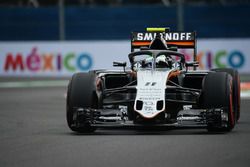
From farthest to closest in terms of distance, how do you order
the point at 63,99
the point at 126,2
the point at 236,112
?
1. the point at 126,2
2. the point at 63,99
3. the point at 236,112

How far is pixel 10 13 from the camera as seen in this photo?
3338cm

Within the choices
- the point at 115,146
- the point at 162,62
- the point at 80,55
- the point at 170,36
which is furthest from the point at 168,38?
the point at 80,55

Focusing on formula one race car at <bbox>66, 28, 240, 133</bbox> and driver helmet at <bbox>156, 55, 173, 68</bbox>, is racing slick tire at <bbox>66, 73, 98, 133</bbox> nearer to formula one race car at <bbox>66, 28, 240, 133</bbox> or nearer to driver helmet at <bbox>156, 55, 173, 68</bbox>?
formula one race car at <bbox>66, 28, 240, 133</bbox>

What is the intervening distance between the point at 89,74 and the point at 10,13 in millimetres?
19507

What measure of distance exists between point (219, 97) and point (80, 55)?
767 inches

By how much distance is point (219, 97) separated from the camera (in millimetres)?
13773

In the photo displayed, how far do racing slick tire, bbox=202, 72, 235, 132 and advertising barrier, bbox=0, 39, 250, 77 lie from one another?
18.5 meters

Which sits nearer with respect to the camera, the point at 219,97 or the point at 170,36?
the point at 219,97

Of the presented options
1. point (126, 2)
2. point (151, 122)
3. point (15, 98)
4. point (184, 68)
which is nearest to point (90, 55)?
point (126, 2)

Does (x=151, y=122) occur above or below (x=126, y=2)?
below

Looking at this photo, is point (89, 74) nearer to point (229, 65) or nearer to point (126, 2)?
point (229, 65)

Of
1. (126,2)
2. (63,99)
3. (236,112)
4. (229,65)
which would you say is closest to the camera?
(236,112)

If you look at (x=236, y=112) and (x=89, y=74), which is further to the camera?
(x=236, y=112)

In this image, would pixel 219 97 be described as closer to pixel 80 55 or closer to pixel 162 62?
pixel 162 62
